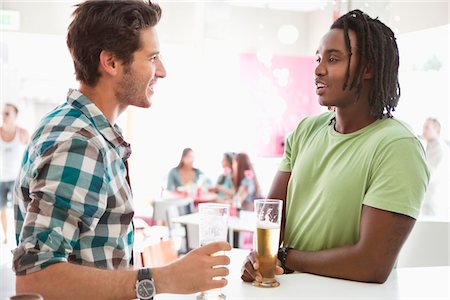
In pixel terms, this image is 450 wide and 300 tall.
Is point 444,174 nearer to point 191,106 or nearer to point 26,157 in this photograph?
point 191,106

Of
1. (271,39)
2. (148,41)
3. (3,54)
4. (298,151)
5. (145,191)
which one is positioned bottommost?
(145,191)

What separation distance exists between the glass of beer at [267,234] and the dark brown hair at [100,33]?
52 cm

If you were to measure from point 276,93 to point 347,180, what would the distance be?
5.03m

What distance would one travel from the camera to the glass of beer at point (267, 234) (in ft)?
4.89

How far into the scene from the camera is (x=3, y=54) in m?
4.08

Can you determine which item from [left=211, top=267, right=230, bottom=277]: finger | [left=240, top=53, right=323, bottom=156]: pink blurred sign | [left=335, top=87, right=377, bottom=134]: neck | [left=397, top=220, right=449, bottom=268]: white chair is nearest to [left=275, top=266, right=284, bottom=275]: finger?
[left=211, top=267, right=230, bottom=277]: finger

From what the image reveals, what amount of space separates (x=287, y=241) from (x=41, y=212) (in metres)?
0.86

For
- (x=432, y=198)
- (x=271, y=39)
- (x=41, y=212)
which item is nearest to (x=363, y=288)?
(x=41, y=212)

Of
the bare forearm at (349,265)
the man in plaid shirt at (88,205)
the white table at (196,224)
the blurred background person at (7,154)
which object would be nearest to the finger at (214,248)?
the man in plaid shirt at (88,205)

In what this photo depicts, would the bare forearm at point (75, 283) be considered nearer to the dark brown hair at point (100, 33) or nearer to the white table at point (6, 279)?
the dark brown hair at point (100, 33)

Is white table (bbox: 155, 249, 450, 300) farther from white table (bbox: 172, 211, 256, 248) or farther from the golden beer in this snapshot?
white table (bbox: 172, 211, 256, 248)

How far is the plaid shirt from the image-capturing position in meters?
1.22

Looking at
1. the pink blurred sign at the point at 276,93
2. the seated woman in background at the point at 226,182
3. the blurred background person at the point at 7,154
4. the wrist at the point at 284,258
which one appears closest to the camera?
the wrist at the point at 284,258

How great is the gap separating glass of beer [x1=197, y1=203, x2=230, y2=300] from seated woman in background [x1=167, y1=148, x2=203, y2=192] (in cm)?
420
